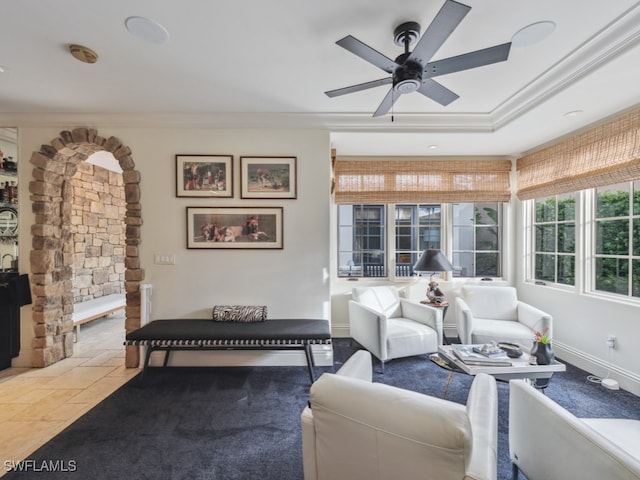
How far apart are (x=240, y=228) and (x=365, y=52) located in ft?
6.68

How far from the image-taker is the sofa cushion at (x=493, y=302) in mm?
3324

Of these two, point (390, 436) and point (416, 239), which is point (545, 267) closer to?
point (416, 239)

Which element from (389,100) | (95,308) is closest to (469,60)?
(389,100)

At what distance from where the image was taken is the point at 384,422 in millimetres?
972

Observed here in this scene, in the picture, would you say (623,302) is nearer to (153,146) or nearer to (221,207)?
(221,207)

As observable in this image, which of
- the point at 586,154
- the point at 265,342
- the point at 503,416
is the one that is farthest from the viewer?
the point at 586,154

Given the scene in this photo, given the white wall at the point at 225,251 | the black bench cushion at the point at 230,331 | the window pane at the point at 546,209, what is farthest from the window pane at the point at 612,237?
the black bench cushion at the point at 230,331

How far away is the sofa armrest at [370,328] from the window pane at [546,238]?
92.6 inches

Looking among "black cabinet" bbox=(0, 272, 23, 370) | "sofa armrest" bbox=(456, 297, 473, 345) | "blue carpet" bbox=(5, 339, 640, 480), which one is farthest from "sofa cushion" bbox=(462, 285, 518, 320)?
"black cabinet" bbox=(0, 272, 23, 370)

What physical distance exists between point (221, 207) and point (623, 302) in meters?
3.94

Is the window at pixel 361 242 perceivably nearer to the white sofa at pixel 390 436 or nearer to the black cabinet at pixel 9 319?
the white sofa at pixel 390 436

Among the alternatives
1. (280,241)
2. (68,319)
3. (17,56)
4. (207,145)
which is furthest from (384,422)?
(68,319)

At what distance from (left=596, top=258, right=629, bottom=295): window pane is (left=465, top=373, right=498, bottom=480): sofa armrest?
92.9 inches

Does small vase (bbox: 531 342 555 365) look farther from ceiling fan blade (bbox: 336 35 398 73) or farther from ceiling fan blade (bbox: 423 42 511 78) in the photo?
ceiling fan blade (bbox: 336 35 398 73)
